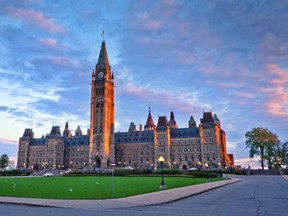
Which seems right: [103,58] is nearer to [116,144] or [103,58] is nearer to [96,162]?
[116,144]

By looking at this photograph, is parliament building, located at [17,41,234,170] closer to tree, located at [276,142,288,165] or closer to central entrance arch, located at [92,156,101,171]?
central entrance arch, located at [92,156,101,171]

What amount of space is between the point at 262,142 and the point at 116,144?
245 ft

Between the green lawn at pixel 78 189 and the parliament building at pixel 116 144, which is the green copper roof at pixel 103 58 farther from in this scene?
the green lawn at pixel 78 189

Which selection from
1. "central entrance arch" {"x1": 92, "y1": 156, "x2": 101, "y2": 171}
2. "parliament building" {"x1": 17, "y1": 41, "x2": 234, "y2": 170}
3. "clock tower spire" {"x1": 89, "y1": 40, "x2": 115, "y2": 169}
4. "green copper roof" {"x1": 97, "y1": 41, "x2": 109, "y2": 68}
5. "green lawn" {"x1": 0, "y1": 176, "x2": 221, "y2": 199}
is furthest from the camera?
"green copper roof" {"x1": 97, "y1": 41, "x2": 109, "y2": 68}

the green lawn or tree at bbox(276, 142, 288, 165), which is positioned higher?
tree at bbox(276, 142, 288, 165)

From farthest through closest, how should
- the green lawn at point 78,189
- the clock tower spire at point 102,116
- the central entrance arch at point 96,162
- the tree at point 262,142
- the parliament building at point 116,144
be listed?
the clock tower spire at point 102,116 < the central entrance arch at point 96,162 < the parliament building at point 116,144 < the tree at point 262,142 < the green lawn at point 78,189

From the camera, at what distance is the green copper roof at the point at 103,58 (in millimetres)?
142125

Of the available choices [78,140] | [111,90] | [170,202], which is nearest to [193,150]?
[111,90]

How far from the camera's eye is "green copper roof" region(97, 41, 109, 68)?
142 metres

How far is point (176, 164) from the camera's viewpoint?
122938mm

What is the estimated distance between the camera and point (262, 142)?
95.8 metres

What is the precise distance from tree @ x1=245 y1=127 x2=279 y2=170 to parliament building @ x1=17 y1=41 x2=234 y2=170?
18501 mm

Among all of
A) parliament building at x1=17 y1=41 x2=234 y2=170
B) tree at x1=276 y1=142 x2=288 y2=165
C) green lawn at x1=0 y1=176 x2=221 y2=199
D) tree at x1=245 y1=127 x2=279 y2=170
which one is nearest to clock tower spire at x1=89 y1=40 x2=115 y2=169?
parliament building at x1=17 y1=41 x2=234 y2=170

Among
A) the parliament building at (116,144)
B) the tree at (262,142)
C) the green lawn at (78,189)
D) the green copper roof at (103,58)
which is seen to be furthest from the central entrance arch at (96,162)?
the green lawn at (78,189)
